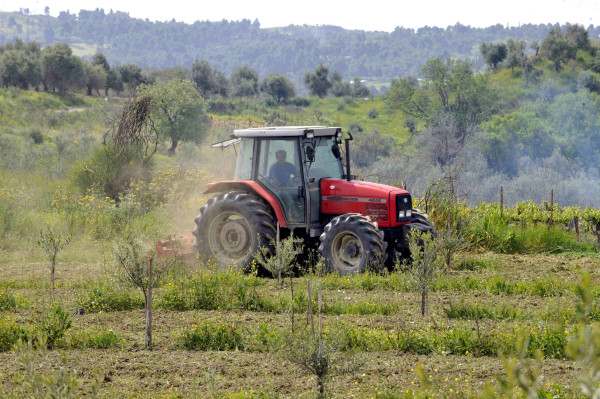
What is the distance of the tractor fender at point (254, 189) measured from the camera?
382 inches

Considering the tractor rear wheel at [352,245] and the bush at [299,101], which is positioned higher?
the bush at [299,101]

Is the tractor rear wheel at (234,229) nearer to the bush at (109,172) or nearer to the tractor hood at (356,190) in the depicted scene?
the tractor hood at (356,190)

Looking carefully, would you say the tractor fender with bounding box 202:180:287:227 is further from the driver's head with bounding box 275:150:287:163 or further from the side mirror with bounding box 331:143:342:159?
the side mirror with bounding box 331:143:342:159

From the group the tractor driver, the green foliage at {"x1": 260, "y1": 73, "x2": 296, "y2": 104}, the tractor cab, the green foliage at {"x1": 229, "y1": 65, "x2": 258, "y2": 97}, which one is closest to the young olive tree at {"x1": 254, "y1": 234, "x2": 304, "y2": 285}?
the tractor cab

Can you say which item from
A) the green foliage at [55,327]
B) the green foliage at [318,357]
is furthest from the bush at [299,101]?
the green foliage at [318,357]

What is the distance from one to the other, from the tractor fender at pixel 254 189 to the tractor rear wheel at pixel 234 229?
0.42 feet

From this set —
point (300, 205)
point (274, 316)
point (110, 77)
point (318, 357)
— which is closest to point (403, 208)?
point (300, 205)

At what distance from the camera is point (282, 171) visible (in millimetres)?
9820

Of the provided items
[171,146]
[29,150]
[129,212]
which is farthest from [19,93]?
[129,212]

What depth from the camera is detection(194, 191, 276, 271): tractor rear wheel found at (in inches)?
381

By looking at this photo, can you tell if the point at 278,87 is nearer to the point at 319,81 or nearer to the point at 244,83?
the point at 244,83

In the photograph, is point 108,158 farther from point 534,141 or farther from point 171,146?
point 534,141

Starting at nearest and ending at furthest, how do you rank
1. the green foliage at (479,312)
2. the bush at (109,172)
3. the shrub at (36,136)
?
the green foliage at (479,312)
the bush at (109,172)
the shrub at (36,136)

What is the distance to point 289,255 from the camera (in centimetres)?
891
